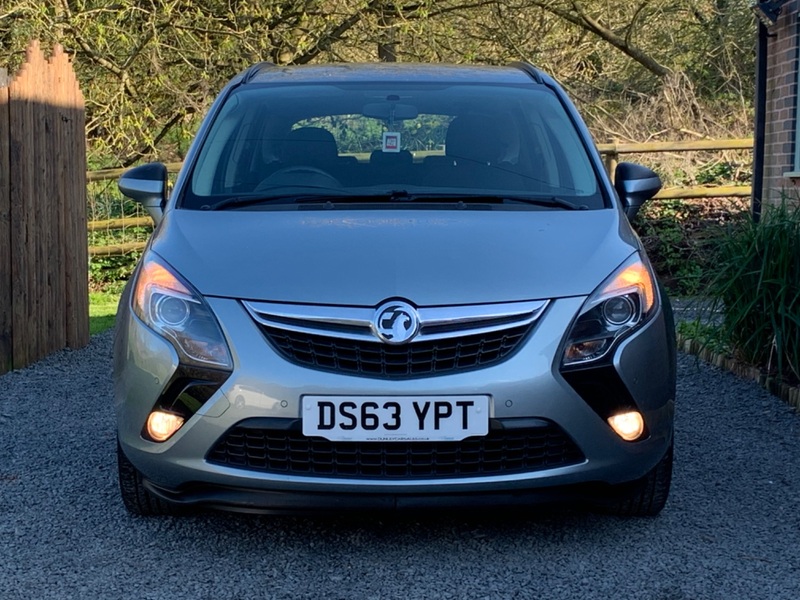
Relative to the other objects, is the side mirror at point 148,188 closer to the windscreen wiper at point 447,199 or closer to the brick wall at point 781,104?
the windscreen wiper at point 447,199

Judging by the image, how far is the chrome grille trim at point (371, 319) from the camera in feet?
11.6

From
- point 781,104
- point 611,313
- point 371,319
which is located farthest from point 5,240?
point 781,104

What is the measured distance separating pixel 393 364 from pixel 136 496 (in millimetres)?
1209

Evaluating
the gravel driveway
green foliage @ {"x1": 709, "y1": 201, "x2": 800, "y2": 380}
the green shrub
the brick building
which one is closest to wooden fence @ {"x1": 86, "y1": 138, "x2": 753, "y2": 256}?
the green shrub

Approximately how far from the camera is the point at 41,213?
25.1ft

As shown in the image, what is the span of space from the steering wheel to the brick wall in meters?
6.90

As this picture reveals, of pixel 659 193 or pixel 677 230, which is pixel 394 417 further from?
pixel 659 193

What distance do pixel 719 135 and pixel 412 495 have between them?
1304 cm

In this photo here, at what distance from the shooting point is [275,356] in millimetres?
3537

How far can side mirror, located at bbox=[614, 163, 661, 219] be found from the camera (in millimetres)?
4699

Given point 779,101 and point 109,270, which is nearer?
point 779,101

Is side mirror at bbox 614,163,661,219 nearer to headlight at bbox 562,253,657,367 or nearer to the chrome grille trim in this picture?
headlight at bbox 562,253,657,367

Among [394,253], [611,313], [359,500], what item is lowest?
[359,500]

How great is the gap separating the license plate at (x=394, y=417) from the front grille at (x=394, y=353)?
94 mm
